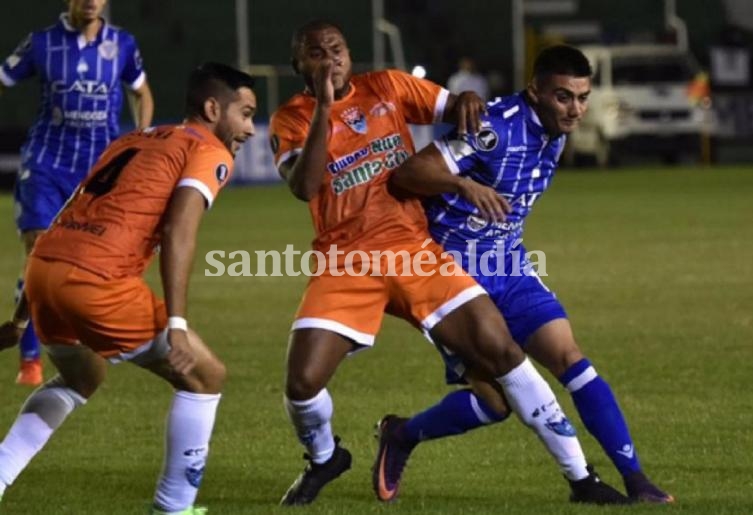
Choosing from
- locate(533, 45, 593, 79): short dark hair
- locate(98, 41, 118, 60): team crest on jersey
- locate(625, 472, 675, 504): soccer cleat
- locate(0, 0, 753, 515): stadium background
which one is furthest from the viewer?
locate(98, 41, 118, 60): team crest on jersey

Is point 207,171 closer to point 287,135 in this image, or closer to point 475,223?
point 287,135

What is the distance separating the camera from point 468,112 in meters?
7.64

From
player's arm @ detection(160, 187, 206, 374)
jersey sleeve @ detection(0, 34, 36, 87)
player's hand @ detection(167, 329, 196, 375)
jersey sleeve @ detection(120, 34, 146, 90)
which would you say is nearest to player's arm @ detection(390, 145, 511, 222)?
player's arm @ detection(160, 187, 206, 374)

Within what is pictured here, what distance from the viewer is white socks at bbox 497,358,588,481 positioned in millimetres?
7367

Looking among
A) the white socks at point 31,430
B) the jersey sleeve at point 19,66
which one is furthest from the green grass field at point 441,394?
the jersey sleeve at point 19,66

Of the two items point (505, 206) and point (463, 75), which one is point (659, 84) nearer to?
point (463, 75)

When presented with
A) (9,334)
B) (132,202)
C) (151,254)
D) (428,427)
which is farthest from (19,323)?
(428,427)

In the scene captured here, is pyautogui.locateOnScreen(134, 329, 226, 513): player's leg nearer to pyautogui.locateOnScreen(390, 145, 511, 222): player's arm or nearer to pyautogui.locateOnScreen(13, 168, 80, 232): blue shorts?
pyautogui.locateOnScreen(390, 145, 511, 222): player's arm

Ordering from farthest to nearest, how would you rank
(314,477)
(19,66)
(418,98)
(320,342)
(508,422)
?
1. (19,66)
2. (508,422)
3. (418,98)
4. (314,477)
5. (320,342)

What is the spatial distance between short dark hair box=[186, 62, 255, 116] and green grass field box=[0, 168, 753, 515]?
5.22 ft

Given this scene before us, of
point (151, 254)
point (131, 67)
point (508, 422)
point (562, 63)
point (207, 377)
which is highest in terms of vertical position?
point (562, 63)

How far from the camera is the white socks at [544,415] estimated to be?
24.2 feet

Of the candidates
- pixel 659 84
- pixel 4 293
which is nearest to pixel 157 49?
pixel 659 84

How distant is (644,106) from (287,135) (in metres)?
29.4
